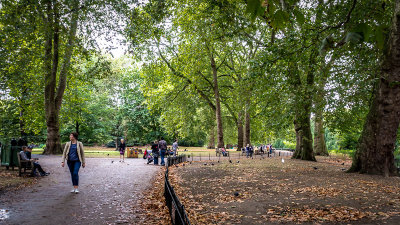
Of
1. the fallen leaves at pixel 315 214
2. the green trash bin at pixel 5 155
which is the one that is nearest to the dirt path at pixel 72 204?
the fallen leaves at pixel 315 214

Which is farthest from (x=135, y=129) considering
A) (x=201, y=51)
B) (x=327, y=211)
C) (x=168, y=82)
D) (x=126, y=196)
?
(x=327, y=211)

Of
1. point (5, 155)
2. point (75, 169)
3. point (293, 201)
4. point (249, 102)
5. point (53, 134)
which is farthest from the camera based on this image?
point (249, 102)

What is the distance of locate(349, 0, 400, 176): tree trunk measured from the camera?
12.2 m

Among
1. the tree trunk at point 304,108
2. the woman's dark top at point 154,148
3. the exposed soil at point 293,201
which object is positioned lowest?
the exposed soil at point 293,201

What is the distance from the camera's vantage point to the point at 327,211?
268 inches

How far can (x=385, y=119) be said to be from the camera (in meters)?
12.7

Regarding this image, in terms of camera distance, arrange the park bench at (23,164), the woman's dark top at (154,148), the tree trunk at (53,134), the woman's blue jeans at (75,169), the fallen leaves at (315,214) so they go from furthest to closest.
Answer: the tree trunk at (53,134) < the woman's dark top at (154,148) < the park bench at (23,164) < the woman's blue jeans at (75,169) < the fallen leaves at (315,214)

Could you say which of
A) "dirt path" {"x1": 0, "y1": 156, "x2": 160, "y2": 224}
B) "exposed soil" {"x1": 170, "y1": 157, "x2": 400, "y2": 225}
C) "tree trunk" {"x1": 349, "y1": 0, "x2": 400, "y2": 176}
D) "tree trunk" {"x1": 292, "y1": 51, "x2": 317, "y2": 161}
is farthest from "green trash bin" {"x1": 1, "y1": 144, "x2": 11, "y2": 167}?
"tree trunk" {"x1": 349, "y1": 0, "x2": 400, "y2": 176}

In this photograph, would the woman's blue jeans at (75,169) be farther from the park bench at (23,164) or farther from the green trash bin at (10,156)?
the green trash bin at (10,156)

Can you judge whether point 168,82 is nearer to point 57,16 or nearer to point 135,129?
point 135,129

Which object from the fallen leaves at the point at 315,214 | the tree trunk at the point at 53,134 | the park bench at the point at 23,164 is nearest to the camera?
the fallen leaves at the point at 315,214

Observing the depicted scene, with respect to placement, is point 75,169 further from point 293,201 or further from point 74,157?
point 293,201

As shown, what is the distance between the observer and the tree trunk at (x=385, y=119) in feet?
39.9

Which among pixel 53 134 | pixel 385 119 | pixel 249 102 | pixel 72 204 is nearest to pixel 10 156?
pixel 72 204
